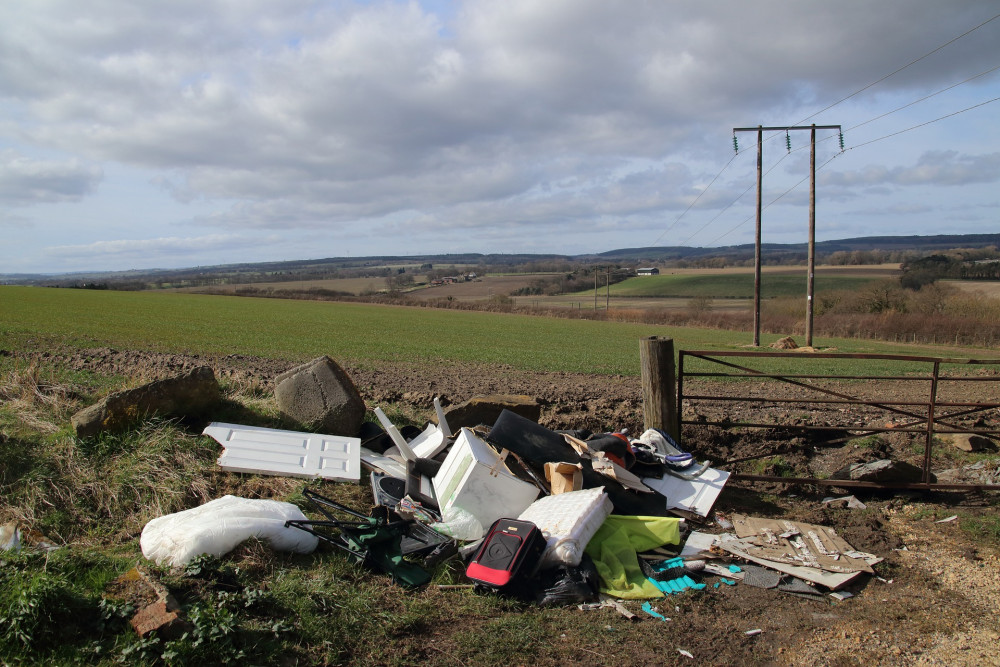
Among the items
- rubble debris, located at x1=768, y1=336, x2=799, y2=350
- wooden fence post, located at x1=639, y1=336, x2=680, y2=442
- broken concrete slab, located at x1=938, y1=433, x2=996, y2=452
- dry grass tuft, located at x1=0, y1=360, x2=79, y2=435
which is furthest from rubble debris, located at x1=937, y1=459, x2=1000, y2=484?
rubble debris, located at x1=768, y1=336, x2=799, y2=350

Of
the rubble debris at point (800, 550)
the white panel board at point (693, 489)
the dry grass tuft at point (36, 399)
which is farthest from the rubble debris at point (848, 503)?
the dry grass tuft at point (36, 399)

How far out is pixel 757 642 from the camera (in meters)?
3.99

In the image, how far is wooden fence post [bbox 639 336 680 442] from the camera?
7.14m

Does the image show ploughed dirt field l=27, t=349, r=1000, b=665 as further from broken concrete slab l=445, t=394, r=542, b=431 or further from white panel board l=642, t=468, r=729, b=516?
broken concrete slab l=445, t=394, r=542, b=431

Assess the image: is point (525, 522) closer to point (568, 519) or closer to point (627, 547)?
point (568, 519)

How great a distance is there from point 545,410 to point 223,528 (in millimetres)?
6701

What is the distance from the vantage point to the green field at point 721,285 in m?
81.5

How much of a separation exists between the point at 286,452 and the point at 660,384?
4060mm

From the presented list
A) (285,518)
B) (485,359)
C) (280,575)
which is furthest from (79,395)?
(485,359)

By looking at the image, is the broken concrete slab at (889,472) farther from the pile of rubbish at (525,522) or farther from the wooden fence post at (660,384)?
the wooden fence post at (660,384)

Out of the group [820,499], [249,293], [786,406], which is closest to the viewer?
[820,499]

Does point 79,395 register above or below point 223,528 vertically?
above

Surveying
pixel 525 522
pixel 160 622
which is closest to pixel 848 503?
pixel 525 522

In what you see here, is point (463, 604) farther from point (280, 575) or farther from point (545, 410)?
point (545, 410)
